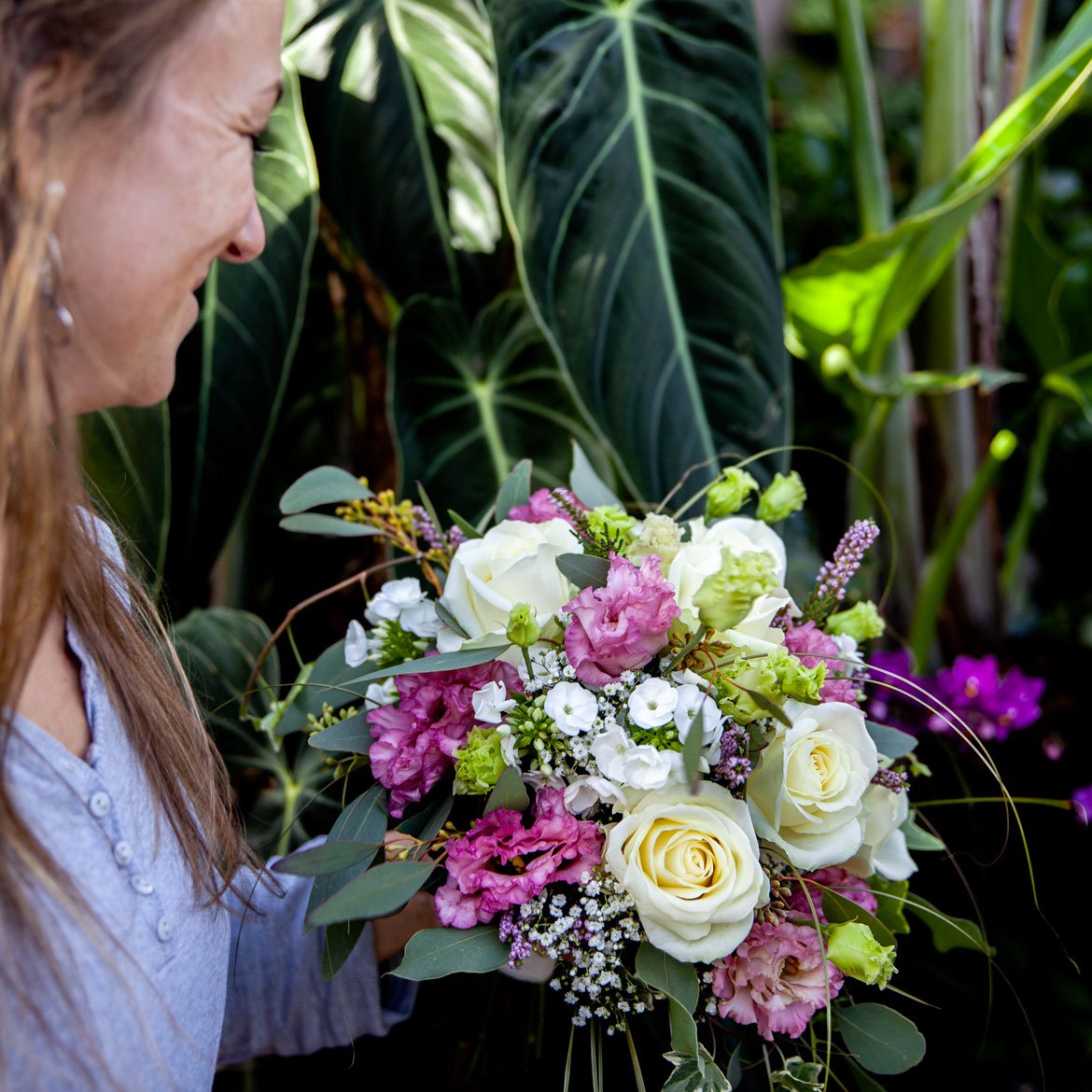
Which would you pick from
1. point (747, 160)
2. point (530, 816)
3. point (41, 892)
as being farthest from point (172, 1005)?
point (747, 160)

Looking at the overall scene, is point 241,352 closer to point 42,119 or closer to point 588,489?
point 588,489

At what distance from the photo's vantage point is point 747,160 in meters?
0.98

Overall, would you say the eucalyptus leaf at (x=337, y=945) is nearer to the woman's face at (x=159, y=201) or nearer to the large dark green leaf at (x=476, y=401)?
the woman's face at (x=159, y=201)

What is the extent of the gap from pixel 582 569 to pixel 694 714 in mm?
110

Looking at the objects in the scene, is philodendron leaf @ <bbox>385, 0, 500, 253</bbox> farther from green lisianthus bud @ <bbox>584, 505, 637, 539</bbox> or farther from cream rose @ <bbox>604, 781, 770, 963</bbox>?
cream rose @ <bbox>604, 781, 770, 963</bbox>

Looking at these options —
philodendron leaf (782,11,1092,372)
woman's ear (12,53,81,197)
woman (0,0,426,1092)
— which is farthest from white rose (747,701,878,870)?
philodendron leaf (782,11,1092,372)

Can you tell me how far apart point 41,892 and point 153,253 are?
0.30m

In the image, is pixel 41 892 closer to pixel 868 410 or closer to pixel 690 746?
pixel 690 746

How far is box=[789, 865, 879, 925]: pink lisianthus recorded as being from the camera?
1.98ft

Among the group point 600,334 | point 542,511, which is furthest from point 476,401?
point 542,511

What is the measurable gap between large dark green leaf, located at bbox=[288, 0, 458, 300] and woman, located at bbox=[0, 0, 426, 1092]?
1.83 ft

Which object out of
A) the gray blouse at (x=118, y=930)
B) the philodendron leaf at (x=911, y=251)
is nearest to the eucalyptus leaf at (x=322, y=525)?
the gray blouse at (x=118, y=930)

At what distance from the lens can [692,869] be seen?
533mm

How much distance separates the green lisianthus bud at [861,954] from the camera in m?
0.55
